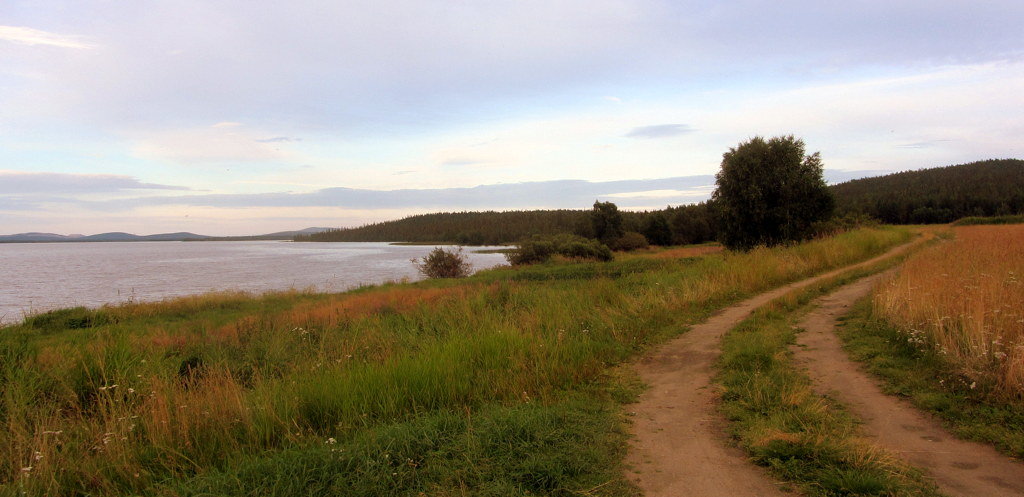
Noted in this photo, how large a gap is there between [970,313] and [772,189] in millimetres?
21715

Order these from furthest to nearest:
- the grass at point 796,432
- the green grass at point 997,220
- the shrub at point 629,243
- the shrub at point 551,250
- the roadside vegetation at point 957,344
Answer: the shrub at point 629,243 → the green grass at point 997,220 → the shrub at point 551,250 → the roadside vegetation at point 957,344 → the grass at point 796,432

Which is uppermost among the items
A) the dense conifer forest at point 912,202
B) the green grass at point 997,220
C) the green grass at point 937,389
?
the dense conifer forest at point 912,202

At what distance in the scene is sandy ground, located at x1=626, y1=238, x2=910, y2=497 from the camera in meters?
3.60

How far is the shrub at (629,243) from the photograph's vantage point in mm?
65438

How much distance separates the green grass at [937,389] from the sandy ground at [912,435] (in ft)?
0.43

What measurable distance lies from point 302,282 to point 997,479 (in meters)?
41.5

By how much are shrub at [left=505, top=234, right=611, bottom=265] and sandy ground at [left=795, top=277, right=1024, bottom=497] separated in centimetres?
3417

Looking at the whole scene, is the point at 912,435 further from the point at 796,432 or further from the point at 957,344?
the point at 957,344

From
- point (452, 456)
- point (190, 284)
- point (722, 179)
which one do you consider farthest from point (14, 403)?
point (190, 284)

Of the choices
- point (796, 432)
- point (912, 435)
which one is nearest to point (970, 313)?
point (912, 435)

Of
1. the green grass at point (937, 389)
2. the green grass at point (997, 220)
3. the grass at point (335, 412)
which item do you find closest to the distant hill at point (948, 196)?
the green grass at point (997, 220)

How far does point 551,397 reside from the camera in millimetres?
5461

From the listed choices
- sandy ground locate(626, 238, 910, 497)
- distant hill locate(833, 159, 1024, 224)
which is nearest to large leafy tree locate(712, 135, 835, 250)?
sandy ground locate(626, 238, 910, 497)

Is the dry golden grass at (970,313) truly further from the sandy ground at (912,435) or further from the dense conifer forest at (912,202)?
the dense conifer forest at (912,202)
